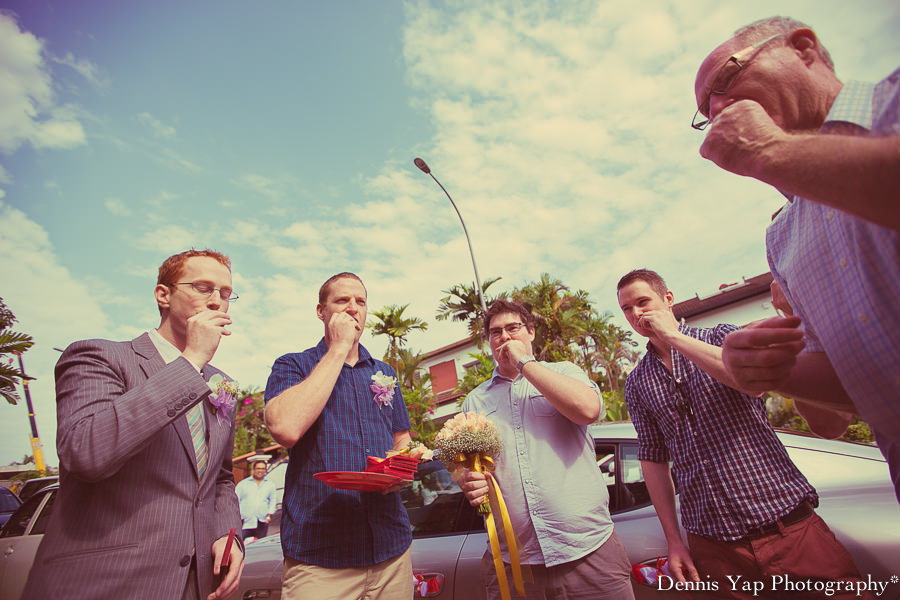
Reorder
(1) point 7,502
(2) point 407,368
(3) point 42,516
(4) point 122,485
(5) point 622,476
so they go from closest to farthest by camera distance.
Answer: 1. (4) point 122,485
2. (5) point 622,476
3. (3) point 42,516
4. (1) point 7,502
5. (2) point 407,368

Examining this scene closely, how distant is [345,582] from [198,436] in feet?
3.32

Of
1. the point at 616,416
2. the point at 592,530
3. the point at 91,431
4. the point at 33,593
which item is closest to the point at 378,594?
the point at 592,530

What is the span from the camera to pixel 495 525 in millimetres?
2377

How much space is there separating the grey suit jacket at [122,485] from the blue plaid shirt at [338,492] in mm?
454

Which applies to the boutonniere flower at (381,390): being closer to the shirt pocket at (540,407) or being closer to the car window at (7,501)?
the shirt pocket at (540,407)

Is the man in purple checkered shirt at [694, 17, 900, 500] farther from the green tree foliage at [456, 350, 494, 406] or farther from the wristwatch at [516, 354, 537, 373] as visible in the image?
the green tree foliage at [456, 350, 494, 406]

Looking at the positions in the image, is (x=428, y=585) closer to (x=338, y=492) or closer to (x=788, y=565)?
(x=338, y=492)

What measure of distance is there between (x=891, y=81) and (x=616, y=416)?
15.0 metres

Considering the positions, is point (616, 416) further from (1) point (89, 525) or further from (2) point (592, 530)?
(1) point (89, 525)

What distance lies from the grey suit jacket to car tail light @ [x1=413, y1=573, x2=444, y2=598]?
179 cm

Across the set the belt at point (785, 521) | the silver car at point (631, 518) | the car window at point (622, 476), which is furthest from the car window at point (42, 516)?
the belt at point (785, 521)

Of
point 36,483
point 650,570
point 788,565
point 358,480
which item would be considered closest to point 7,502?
point 36,483

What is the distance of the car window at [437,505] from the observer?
3443 mm

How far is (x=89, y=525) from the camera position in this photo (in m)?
1.55
